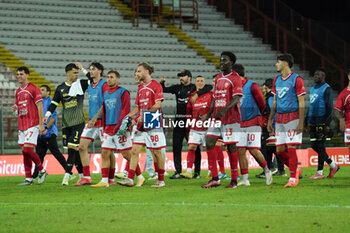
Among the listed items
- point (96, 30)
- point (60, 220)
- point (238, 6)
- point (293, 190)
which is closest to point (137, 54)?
point (96, 30)

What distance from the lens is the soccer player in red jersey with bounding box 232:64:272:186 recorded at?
11688 mm

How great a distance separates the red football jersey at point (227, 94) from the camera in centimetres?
1124

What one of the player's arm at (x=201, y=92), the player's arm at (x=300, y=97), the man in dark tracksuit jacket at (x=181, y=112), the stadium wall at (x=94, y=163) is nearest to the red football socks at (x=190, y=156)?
the man in dark tracksuit jacket at (x=181, y=112)

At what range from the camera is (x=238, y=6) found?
32.2 metres

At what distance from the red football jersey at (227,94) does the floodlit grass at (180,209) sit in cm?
125

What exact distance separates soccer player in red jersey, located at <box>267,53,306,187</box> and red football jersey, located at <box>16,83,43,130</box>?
5.32 m

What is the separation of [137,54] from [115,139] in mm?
16313

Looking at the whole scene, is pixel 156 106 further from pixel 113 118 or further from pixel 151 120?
pixel 113 118

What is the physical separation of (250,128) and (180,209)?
407 centimetres

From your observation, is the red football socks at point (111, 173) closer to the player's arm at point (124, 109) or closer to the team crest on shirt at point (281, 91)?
the player's arm at point (124, 109)

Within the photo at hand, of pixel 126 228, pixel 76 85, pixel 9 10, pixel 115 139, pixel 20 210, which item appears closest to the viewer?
pixel 126 228

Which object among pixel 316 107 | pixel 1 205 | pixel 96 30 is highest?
pixel 96 30

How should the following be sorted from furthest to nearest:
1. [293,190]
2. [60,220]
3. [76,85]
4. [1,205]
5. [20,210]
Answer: [76,85] → [293,190] → [1,205] → [20,210] → [60,220]

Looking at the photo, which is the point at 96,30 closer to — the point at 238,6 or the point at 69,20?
the point at 69,20
